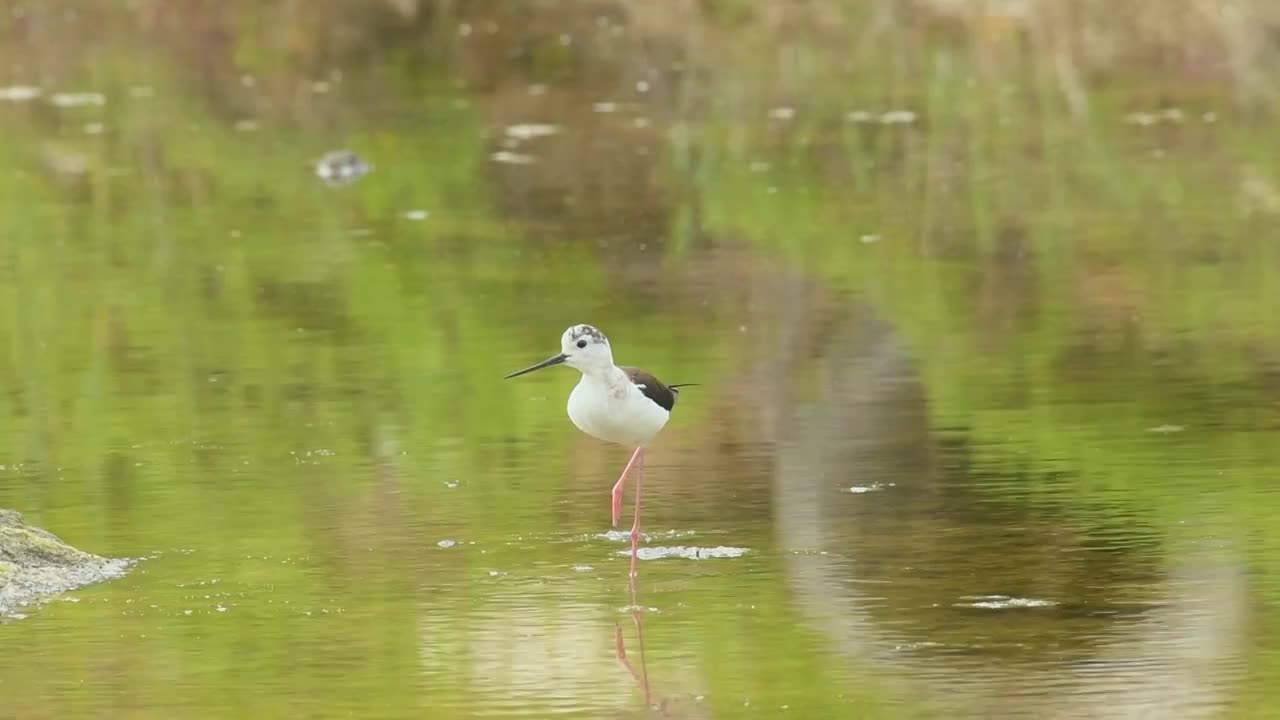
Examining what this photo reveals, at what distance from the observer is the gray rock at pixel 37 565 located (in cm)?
815

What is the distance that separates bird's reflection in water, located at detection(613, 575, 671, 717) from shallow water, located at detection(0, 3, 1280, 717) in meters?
0.02

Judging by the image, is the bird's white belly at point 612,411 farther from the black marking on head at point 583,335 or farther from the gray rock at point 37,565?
the gray rock at point 37,565

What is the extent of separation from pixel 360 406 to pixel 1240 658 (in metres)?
4.98

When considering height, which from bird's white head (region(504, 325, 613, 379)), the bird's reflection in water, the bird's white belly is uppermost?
bird's white head (region(504, 325, 613, 379))

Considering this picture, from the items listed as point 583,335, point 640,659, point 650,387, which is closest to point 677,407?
point 650,387

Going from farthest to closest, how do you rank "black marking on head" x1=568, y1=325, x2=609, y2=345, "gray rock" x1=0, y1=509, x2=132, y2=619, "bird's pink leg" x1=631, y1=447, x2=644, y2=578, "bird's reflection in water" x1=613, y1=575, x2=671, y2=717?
"black marking on head" x1=568, y1=325, x2=609, y2=345 → "bird's pink leg" x1=631, y1=447, x2=644, y2=578 → "gray rock" x1=0, y1=509, x2=132, y2=619 → "bird's reflection in water" x1=613, y1=575, x2=671, y2=717

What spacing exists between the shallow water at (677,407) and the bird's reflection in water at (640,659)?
17 millimetres

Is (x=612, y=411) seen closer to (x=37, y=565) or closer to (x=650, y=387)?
(x=650, y=387)

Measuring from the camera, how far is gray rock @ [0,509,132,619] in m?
8.15

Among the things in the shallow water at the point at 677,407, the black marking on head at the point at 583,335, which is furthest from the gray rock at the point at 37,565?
the black marking on head at the point at 583,335

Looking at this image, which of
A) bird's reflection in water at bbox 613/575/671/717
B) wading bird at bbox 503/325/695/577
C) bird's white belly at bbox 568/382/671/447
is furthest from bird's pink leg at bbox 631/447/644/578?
bird's reflection in water at bbox 613/575/671/717

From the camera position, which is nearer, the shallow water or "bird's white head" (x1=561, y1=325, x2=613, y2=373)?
the shallow water

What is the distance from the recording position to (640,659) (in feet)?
24.3

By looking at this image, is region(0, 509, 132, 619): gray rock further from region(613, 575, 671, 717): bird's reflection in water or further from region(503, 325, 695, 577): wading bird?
region(613, 575, 671, 717): bird's reflection in water
